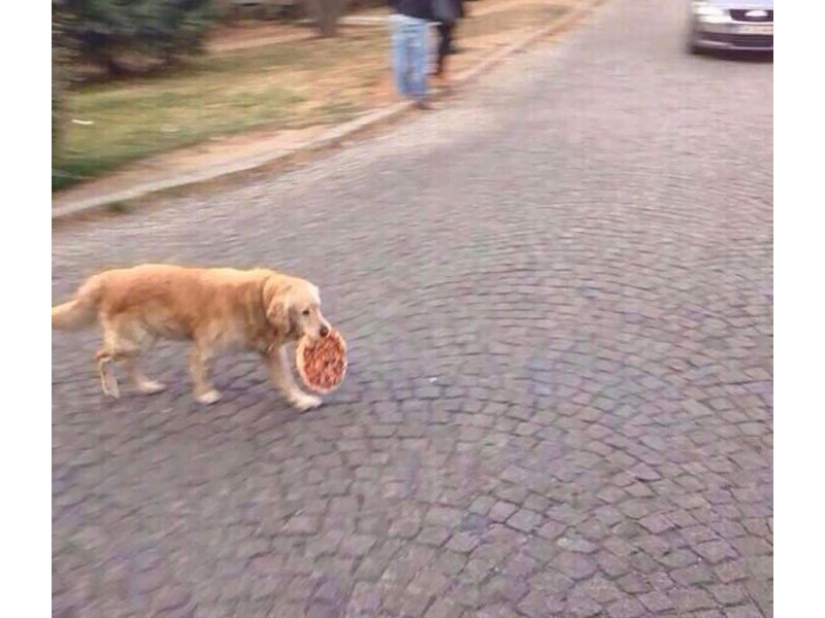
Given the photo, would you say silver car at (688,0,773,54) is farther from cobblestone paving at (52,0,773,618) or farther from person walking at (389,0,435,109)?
cobblestone paving at (52,0,773,618)

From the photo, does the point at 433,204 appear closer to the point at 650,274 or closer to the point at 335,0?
the point at 650,274

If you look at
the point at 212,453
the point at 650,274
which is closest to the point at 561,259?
the point at 650,274

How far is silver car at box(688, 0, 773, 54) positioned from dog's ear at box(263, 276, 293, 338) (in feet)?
36.2

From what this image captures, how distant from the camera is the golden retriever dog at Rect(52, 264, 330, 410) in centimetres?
462

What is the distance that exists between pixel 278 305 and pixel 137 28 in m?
12.1

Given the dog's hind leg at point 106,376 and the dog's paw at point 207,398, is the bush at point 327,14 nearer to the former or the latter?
the dog's hind leg at point 106,376

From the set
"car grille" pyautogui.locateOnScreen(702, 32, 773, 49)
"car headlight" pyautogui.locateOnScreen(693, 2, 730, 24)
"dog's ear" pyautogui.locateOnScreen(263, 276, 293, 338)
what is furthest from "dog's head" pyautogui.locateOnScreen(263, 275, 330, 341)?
"car headlight" pyautogui.locateOnScreen(693, 2, 730, 24)

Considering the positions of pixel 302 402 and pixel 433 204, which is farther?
pixel 433 204

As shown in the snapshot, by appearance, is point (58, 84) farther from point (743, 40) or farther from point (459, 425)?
point (743, 40)

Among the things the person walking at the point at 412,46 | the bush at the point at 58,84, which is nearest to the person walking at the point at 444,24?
the person walking at the point at 412,46

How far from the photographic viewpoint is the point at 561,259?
22.0 ft

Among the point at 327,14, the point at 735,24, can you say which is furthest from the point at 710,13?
the point at 327,14

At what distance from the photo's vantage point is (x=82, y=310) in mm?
4922
